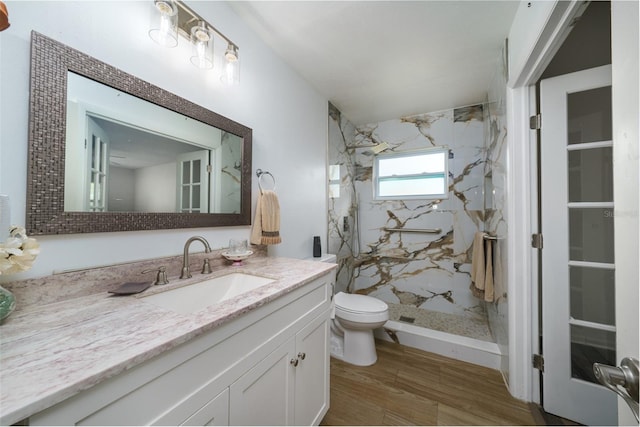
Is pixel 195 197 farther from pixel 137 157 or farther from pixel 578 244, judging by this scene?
pixel 578 244

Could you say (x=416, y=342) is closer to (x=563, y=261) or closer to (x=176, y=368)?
(x=563, y=261)

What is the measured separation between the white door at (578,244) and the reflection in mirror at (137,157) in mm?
1940

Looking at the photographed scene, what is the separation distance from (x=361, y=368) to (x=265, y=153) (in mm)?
1827

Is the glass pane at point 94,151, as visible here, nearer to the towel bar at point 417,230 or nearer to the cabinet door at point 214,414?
the cabinet door at point 214,414

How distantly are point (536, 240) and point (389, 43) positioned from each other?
1.62 metres

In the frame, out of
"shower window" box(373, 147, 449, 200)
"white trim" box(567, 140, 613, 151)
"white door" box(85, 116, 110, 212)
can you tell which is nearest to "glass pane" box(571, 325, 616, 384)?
"white trim" box(567, 140, 613, 151)

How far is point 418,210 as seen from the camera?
2.72 metres

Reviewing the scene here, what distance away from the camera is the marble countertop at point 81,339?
378 mm

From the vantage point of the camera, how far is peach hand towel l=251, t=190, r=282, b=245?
58.4 inches

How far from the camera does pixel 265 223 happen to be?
4.91 ft

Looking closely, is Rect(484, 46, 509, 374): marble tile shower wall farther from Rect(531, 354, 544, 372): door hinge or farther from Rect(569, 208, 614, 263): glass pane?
Rect(569, 208, 614, 263): glass pane

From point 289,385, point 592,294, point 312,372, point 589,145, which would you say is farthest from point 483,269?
point 289,385

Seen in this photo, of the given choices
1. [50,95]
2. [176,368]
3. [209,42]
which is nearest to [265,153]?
[209,42]

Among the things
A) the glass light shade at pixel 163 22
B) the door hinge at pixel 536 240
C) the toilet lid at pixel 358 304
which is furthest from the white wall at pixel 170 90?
the door hinge at pixel 536 240
